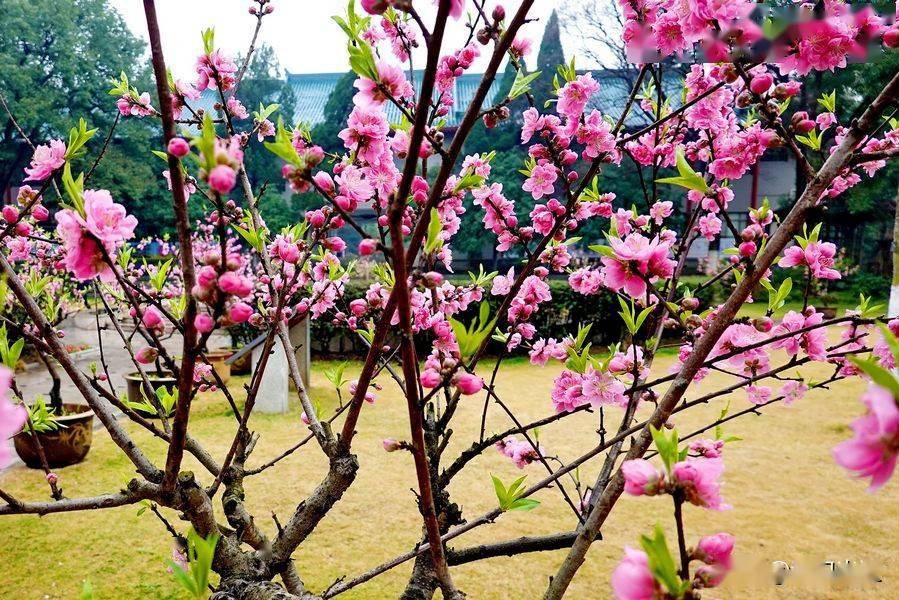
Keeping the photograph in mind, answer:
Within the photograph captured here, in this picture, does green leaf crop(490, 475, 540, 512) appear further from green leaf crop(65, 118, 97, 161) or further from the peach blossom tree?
green leaf crop(65, 118, 97, 161)

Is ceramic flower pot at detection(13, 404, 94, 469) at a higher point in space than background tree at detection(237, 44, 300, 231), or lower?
lower

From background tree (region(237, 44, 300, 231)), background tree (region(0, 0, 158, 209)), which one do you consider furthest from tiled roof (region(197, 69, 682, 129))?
background tree (region(0, 0, 158, 209))

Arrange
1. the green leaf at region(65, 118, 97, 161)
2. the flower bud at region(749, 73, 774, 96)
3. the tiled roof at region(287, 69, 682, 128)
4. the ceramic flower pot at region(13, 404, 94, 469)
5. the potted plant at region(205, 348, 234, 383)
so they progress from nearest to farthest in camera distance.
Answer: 1. the flower bud at region(749, 73, 774, 96)
2. the green leaf at region(65, 118, 97, 161)
3. the ceramic flower pot at region(13, 404, 94, 469)
4. the potted plant at region(205, 348, 234, 383)
5. the tiled roof at region(287, 69, 682, 128)

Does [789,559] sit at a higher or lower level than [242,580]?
lower

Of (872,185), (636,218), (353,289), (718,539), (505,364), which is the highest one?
(872,185)

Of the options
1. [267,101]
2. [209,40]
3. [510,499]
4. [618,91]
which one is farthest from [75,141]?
[618,91]

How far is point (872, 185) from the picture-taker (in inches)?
468

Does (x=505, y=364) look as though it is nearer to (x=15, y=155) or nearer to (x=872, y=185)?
(x=872, y=185)

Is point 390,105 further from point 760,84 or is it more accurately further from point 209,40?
point 760,84

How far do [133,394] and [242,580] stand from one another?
5194 millimetres

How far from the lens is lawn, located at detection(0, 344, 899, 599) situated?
294cm

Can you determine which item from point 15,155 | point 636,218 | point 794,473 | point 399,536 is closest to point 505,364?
point 794,473

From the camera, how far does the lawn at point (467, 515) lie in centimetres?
294

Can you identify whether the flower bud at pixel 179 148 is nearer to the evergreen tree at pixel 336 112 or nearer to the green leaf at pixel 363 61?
the green leaf at pixel 363 61
